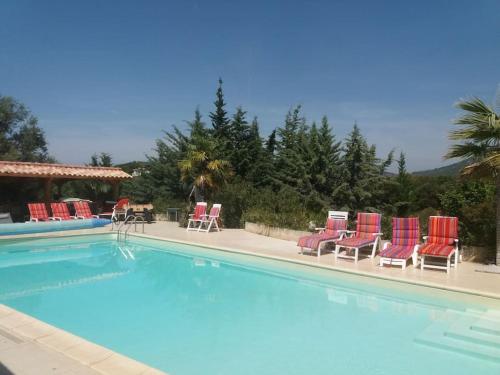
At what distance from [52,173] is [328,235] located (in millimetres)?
11847

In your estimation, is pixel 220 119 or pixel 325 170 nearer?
pixel 325 170

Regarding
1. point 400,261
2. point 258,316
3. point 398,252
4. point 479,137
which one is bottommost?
point 258,316

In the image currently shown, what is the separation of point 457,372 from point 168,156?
17954mm

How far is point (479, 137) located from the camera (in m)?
7.20

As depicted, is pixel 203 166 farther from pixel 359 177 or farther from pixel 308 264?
pixel 308 264

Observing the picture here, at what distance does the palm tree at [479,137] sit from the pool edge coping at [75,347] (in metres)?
6.50

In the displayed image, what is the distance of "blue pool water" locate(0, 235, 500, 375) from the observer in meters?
4.11

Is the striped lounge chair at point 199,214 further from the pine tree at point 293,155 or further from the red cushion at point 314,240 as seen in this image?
the red cushion at point 314,240

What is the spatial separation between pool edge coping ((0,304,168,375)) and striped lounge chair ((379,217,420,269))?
535 cm

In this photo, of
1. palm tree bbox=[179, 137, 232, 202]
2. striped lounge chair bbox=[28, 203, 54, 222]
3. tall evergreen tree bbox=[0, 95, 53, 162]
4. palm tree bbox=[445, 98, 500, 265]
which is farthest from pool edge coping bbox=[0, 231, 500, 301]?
tall evergreen tree bbox=[0, 95, 53, 162]

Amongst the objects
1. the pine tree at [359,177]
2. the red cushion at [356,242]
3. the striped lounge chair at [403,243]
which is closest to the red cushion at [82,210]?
the pine tree at [359,177]

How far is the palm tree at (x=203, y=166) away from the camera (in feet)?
46.4

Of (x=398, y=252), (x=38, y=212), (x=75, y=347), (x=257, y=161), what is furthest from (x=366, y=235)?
(x=38, y=212)

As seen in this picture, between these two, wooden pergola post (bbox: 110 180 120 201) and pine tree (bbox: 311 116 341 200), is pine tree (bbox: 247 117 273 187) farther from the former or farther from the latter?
wooden pergola post (bbox: 110 180 120 201)
